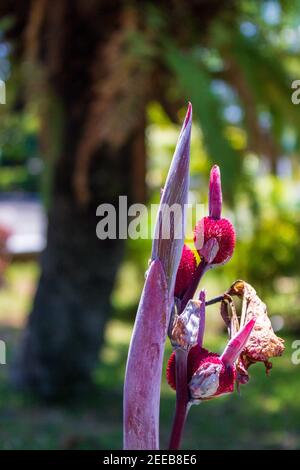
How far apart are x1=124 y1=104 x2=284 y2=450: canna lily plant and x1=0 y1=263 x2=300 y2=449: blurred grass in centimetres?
216

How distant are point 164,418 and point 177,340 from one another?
3.88 meters

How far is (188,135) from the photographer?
1112 millimetres

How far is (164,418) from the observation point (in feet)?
15.9

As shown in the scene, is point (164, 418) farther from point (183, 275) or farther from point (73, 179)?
point (183, 275)

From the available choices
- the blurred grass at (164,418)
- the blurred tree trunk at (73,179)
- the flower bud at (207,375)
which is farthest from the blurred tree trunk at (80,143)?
the flower bud at (207,375)

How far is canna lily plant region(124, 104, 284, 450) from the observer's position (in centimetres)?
109

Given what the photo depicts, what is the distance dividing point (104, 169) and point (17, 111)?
0.65 m

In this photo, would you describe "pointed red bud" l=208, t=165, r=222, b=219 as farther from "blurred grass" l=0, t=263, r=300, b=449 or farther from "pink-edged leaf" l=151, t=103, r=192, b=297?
"blurred grass" l=0, t=263, r=300, b=449

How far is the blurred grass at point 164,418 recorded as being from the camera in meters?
4.14

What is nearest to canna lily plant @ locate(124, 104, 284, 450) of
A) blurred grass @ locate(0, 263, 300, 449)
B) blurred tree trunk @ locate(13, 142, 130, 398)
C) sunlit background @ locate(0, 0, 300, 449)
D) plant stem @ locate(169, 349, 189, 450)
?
plant stem @ locate(169, 349, 189, 450)

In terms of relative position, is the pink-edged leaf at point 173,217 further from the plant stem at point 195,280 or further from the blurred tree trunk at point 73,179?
the blurred tree trunk at point 73,179

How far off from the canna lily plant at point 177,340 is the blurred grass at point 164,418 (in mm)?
2165

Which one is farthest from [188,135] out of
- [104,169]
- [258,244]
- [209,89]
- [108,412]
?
[258,244]
